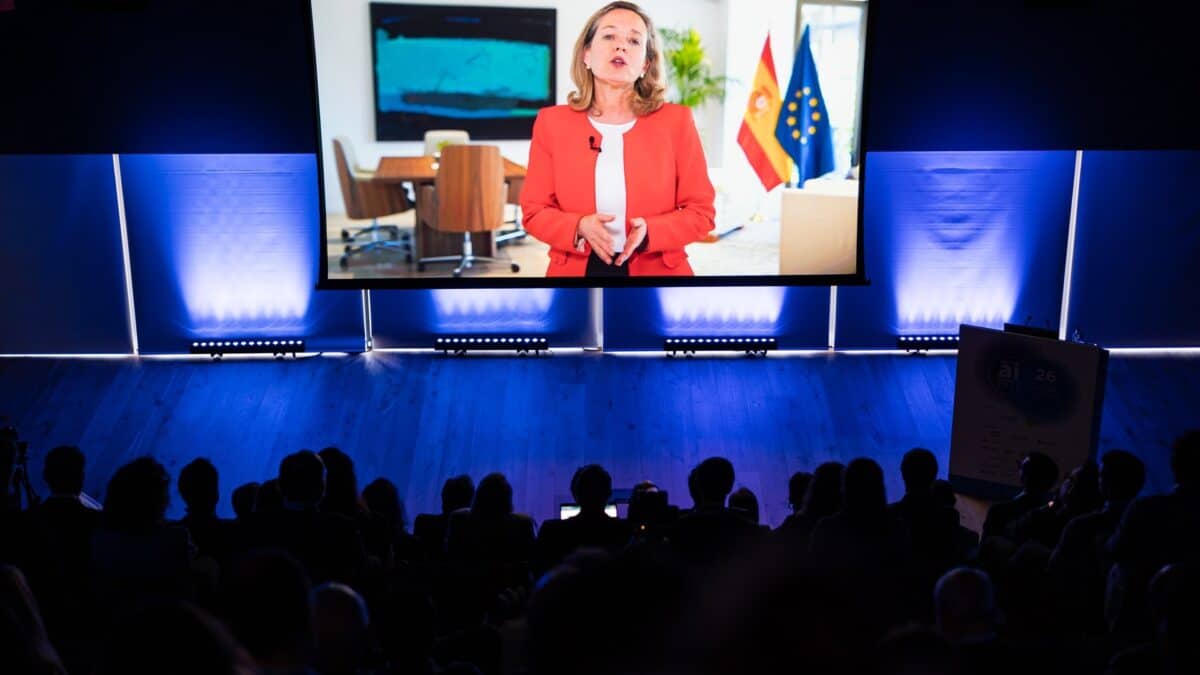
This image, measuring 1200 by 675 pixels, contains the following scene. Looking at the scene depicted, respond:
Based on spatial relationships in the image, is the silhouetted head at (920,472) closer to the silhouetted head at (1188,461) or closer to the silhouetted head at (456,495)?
the silhouetted head at (1188,461)

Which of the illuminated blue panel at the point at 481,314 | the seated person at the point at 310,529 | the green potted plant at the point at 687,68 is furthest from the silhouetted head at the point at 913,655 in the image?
the illuminated blue panel at the point at 481,314

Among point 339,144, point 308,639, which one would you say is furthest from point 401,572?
point 339,144

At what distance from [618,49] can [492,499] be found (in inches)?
144

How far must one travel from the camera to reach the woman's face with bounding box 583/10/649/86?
709 centimetres

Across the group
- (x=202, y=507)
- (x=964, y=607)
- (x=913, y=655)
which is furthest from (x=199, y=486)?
(x=913, y=655)

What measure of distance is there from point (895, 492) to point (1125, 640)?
3084 mm

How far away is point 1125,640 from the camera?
331cm

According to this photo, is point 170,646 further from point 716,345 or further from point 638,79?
point 716,345

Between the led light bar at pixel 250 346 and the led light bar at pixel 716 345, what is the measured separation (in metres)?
2.45

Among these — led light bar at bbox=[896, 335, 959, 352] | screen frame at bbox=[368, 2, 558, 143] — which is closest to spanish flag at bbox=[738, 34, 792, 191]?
screen frame at bbox=[368, 2, 558, 143]

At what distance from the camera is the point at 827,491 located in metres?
4.30

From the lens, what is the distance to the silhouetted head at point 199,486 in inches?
172

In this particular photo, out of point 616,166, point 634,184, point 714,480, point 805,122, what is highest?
point 805,122

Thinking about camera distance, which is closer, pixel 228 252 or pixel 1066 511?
pixel 1066 511
